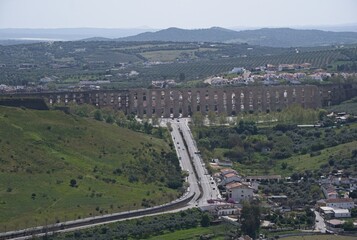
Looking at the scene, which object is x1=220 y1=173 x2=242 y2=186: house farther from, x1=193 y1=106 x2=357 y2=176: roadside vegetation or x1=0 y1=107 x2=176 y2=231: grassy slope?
x1=0 y1=107 x2=176 y2=231: grassy slope

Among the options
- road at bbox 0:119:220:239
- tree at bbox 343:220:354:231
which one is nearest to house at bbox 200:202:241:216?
road at bbox 0:119:220:239

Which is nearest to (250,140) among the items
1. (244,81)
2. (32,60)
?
(244,81)

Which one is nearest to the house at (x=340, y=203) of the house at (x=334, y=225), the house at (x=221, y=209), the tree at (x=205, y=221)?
the house at (x=334, y=225)

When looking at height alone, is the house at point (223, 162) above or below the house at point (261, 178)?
below

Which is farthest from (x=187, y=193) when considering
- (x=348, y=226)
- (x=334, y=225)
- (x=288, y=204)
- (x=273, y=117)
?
(x=273, y=117)

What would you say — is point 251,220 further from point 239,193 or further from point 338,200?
point 239,193

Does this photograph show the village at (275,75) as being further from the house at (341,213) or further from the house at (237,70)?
the house at (341,213)
